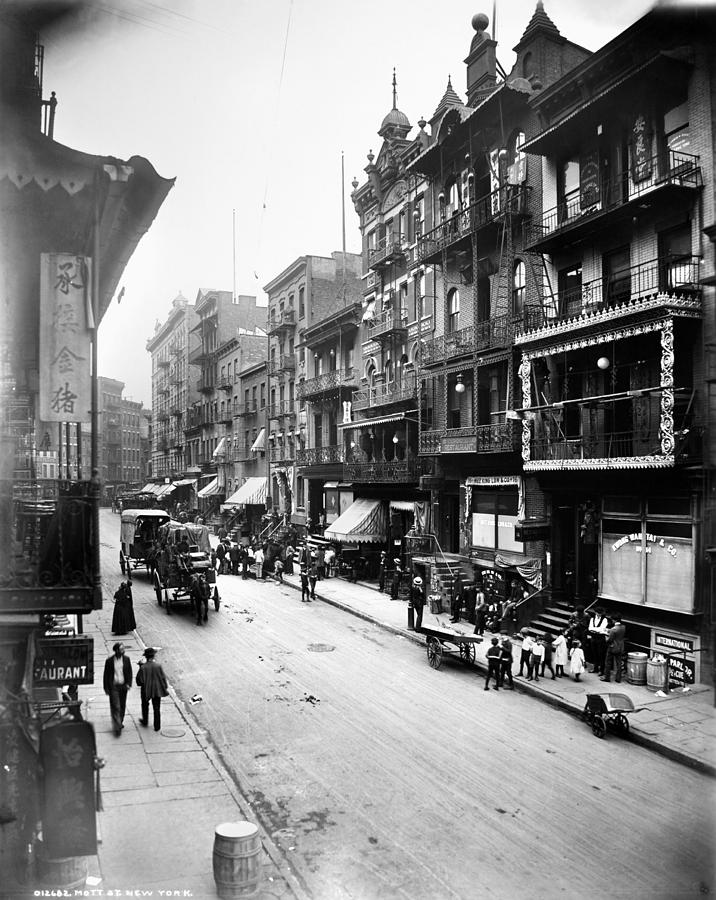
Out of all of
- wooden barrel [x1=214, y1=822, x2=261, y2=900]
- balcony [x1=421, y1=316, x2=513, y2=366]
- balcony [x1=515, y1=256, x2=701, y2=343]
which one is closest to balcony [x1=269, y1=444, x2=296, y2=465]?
balcony [x1=421, y1=316, x2=513, y2=366]

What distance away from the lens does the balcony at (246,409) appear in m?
55.6

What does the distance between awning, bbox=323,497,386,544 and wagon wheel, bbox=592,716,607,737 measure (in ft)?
65.8

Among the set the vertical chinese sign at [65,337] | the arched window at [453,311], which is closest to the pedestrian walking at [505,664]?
the vertical chinese sign at [65,337]

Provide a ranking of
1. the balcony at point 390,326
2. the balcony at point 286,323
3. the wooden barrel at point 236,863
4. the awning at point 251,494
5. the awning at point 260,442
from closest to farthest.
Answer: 1. the wooden barrel at point 236,863
2. the balcony at point 390,326
3. the balcony at point 286,323
4. the awning at point 251,494
5. the awning at point 260,442

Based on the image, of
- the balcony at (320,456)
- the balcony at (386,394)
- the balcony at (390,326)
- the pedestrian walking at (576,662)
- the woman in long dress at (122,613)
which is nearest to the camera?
the pedestrian walking at (576,662)

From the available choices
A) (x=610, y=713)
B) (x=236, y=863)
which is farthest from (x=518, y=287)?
(x=236, y=863)

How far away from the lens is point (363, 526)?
33438 millimetres

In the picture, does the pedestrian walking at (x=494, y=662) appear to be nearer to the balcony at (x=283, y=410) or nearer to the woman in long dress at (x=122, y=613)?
the woman in long dress at (x=122, y=613)

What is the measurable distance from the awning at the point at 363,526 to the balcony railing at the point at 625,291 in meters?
14.4

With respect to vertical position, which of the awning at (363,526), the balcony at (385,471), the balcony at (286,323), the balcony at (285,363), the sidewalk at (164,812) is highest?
the balcony at (286,323)

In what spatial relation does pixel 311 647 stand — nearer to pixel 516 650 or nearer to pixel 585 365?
pixel 516 650

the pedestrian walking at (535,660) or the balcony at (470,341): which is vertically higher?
the balcony at (470,341)

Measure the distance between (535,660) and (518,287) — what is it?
42.0 ft

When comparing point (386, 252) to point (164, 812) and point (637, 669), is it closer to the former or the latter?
point (637, 669)
